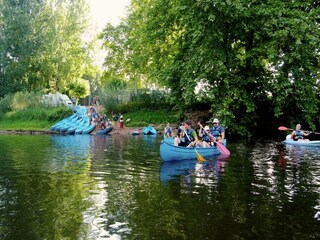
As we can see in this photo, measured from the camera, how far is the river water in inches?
299

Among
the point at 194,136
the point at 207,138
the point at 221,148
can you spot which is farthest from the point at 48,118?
the point at 194,136

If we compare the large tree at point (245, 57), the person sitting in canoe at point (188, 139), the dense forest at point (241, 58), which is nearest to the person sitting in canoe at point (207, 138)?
the person sitting in canoe at point (188, 139)

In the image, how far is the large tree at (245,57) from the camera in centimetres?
2555

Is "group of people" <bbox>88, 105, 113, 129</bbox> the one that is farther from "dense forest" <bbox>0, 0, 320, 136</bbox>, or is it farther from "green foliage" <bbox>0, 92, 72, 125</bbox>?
"dense forest" <bbox>0, 0, 320, 136</bbox>

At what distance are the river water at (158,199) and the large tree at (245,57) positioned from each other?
10.7m

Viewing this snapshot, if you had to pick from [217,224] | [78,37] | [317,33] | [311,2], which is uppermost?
[78,37]

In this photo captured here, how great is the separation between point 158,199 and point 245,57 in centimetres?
1932

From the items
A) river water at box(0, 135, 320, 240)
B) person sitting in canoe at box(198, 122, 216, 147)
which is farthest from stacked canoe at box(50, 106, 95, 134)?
river water at box(0, 135, 320, 240)

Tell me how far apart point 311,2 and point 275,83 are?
6.97m

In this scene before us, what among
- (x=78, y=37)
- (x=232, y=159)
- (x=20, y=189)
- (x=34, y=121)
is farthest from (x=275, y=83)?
(x=78, y=37)

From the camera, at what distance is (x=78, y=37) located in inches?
2381

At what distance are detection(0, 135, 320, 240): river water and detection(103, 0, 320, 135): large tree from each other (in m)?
10.7

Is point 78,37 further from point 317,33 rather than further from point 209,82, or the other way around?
point 317,33

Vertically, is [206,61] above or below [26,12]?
below
